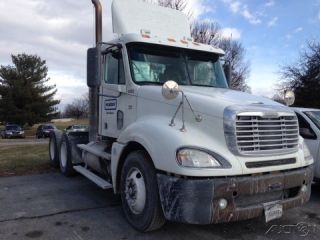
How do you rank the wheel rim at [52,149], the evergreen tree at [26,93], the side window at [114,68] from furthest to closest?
the evergreen tree at [26,93] → the wheel rim at [52,149] → the side window at [114,68]

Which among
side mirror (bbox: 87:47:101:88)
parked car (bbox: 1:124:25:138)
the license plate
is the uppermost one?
side mirror (bbox: 87:47:101:88)

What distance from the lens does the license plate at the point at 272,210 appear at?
5.07 metres

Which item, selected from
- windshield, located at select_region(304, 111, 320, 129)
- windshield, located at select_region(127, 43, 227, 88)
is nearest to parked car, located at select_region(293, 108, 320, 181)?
windshield, located at select_region(304, 111, 320, 129)

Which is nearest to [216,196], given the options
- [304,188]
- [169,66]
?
[304,188]

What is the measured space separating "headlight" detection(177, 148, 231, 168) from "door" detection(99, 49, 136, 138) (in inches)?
73.5

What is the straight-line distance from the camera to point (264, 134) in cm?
520

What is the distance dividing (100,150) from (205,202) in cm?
330

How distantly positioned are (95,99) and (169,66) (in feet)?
6.85

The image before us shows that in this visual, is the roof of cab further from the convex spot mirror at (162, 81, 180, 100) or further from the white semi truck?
→ the convex spot mirror at (162, 81, 180, 100)

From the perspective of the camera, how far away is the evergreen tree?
2426 inches

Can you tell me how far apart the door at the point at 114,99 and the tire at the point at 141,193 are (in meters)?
1.01

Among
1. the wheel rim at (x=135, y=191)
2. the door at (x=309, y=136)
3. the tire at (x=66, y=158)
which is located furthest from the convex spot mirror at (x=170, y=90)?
the tire at (x=66, y=158)

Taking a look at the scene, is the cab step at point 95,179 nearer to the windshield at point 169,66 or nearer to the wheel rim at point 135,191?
the wheel rim at point 135,191

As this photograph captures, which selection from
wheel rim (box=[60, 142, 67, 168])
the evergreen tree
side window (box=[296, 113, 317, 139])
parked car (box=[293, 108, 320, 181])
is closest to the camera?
parked car (box=[293, 108, 320, 181])
